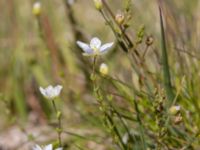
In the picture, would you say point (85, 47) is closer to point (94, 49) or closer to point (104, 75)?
point (94, 49)

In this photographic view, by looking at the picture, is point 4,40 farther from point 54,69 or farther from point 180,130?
point 180,130

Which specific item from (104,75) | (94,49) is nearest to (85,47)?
(94,49)

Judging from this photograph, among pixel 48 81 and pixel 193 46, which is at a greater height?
pixel 48 81

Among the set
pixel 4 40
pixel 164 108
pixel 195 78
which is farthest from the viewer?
pixel 4 40

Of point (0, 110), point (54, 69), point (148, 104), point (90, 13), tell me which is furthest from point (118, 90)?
point (90, 13)

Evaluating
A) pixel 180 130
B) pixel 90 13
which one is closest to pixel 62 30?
pixel 90 13

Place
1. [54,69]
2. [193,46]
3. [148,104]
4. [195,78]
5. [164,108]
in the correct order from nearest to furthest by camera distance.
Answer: [164,108] < [148,104] < [195,78] < [193,46] < [54,69]

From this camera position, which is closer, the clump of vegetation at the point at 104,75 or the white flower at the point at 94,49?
the white flower at the point at 94,49

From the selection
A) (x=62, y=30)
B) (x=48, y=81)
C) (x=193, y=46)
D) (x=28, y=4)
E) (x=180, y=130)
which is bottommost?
(x=180, y=130)

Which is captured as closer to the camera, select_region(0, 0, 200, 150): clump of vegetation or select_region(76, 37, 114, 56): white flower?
select_region(76, 37, 114, 56): white flower

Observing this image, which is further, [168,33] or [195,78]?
[168,33]
